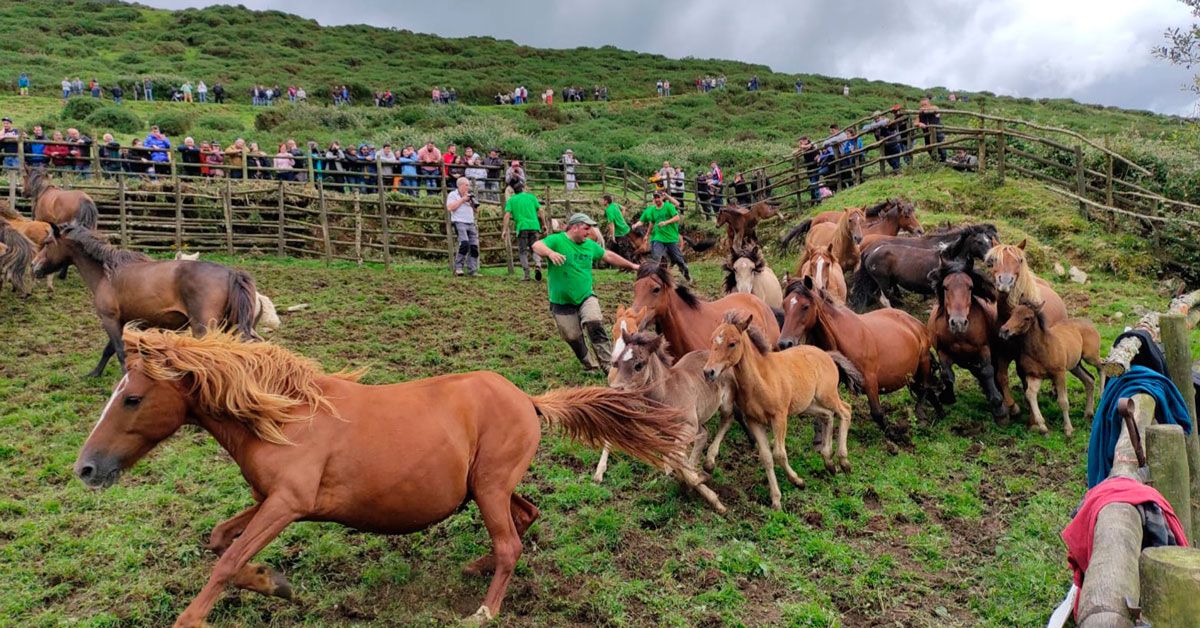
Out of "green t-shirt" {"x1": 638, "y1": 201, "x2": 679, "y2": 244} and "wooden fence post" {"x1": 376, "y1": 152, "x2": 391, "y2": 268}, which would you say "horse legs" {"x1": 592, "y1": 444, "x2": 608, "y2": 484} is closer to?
"green t-shirt" {"x1": 638, "y1": 201, "x2": 679, "y2": 244}

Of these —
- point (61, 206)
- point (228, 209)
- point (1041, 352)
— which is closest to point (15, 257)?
point (61, 206)

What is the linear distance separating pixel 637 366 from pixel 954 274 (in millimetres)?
4091

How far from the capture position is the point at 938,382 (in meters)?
8.84

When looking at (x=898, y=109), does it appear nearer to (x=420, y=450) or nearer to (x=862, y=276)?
(x=862, y=276)

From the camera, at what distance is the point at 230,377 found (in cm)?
414

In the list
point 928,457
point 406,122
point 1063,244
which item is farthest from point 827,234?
point 406,122

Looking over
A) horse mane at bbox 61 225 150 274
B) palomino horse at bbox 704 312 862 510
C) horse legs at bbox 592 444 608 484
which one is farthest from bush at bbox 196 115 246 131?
palomino horse at bbox 704 312 862 510

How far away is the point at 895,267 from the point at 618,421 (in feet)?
25.7

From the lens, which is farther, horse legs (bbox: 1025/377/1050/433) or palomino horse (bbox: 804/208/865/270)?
palomino horse (bbox: 804/208/865/270)

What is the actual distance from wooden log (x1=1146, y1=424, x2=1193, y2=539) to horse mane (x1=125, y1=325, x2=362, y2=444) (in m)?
4.11

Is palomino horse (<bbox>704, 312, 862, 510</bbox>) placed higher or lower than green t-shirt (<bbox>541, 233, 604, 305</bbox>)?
lower

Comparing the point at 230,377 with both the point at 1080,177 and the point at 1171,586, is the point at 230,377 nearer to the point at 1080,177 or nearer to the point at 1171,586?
the point at 1171,586

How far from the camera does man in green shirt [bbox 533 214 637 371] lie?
873 cm

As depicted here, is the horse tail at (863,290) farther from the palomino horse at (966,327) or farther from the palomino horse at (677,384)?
the palomino horse at (677,384)
